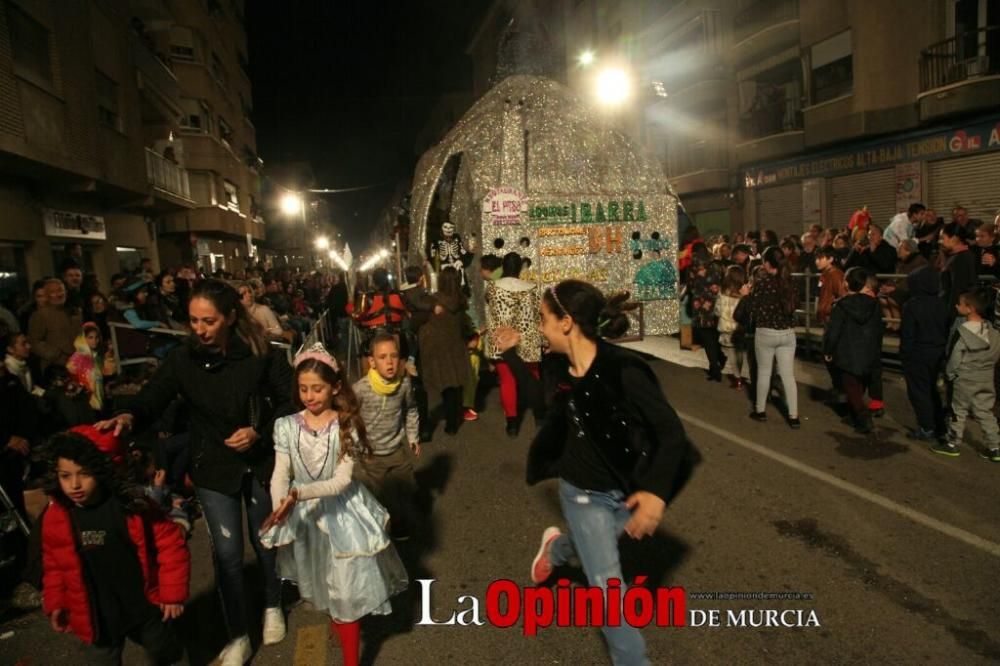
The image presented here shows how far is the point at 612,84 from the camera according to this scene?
49.0 feet

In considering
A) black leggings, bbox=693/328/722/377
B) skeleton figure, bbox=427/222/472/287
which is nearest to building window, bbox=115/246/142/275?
skeleton figure, bbox=427/222/472/287

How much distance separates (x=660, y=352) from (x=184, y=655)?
31.8ft

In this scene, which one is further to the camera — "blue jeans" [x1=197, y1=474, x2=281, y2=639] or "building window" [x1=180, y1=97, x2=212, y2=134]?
"building window" [x1=180, y1=97, x2=212, y2=134]

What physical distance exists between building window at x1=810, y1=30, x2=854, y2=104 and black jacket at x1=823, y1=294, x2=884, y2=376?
16179mm

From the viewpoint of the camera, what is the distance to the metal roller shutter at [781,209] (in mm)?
22125

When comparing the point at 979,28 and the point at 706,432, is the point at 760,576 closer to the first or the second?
the point at 706,432

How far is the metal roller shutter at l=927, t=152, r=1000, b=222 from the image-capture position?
51.6 feet

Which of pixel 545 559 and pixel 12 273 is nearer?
pixel 545 559

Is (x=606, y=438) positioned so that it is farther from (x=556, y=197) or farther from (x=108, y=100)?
(x=108, y=100)

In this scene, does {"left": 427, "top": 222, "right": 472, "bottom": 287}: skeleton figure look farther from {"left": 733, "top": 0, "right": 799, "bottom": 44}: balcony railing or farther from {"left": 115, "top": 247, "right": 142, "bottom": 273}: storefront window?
{"left": 733, "top": 0, "right": 799, "bottom": 44}: balcony railing

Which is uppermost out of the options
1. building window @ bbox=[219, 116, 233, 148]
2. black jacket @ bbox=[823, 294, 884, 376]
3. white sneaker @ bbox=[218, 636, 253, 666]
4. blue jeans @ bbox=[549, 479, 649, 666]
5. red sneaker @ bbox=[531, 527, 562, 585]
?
building window @ bbox=[219, 116, 233, 148]

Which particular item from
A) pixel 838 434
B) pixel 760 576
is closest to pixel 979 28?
pixel 838 434

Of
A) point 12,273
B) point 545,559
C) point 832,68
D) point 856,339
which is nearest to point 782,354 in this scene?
point 856,339

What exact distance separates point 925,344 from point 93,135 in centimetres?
1567
